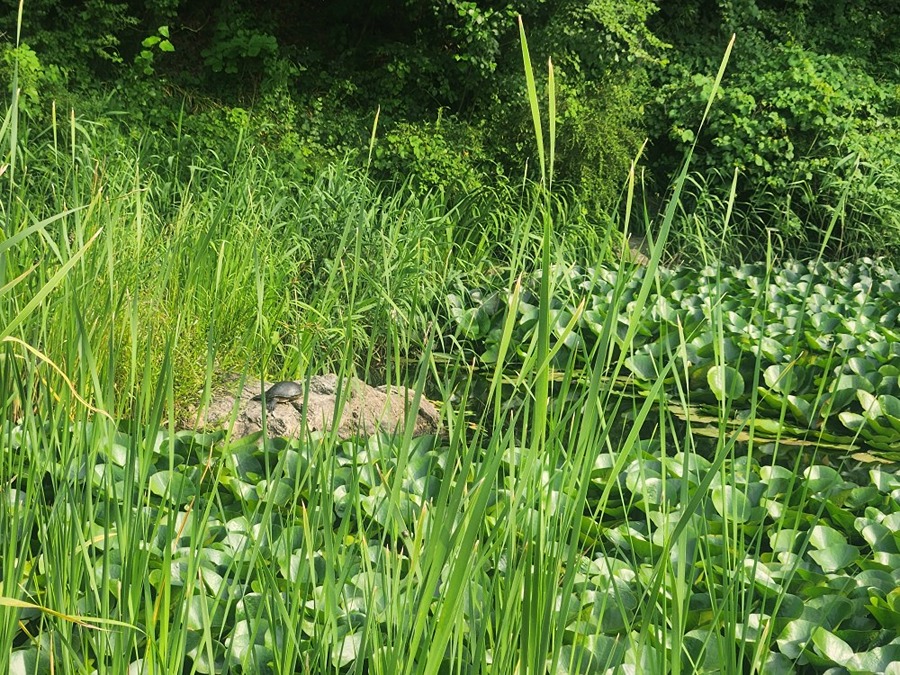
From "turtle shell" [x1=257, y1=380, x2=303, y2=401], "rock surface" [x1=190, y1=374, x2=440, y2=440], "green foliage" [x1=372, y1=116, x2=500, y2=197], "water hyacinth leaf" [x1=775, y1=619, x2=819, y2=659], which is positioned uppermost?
"green foliage" [x1=372, y1=116, x2=500, y2=197]

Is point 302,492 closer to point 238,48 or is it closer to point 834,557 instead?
point 834,557

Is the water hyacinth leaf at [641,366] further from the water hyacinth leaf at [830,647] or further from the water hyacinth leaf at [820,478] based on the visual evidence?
the water hyacinth leaf at [830,647]

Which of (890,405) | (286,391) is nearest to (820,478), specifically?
(890,405)

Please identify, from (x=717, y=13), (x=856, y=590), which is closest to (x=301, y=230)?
(x=856, y=590)

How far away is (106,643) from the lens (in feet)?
3.93

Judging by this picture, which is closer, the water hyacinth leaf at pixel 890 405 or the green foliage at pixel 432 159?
the water hyacinth leaf at pixel 890 405

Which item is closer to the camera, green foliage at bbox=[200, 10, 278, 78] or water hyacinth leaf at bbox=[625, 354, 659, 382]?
water hyacinth leaf at bbox=[625, 354, 659, 382]

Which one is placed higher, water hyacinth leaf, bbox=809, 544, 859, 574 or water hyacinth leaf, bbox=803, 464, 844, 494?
water hyacinth leaf, bbox=803, 464, 844, 494

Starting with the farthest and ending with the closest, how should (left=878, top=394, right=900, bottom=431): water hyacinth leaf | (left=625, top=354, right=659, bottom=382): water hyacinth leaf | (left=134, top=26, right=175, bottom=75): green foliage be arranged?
1. (left=134, top=26, right=175, bottom=75): green foliage
2. (left=625, top=354, right=659, bottom=382): water hyacinth leaf
3. (left=878, top=394, right=900, bottom=431): water hyacinth leaf

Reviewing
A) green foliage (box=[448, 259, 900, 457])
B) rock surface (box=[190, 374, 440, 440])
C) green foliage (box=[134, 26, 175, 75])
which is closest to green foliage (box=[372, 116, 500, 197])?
green foliage (box=[134, 26, 175, 75])

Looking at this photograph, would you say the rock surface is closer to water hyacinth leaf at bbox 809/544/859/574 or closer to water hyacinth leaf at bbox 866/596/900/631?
water hyacinth leaf at bbox 809/544/859/574

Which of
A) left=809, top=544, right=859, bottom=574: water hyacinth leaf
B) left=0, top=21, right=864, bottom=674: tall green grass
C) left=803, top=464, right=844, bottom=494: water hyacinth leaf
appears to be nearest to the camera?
left=0, top=21, right=864, bottom=674: tall green grass

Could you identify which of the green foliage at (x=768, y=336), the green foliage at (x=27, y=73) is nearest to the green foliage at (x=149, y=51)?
the green foliage at (x=27, y=73)

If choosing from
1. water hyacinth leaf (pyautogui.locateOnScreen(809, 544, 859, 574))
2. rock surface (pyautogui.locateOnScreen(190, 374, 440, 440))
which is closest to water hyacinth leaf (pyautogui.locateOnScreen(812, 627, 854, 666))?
water hyacinth leaf (pyautogui.locateOnScreen(809, 544, 859, 574))
